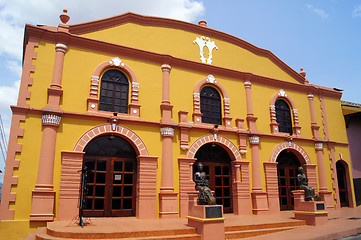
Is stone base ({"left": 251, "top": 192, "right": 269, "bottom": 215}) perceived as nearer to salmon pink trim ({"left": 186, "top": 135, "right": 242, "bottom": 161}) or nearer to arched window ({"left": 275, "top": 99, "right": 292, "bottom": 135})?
salmon pink trim ({"left": 186, "top": 135, "right": 242, "bottom": 161})

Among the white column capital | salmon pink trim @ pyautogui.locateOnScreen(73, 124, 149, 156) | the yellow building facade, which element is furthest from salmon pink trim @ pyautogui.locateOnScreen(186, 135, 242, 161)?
salmon pink trim @ pyautogui.locateOnScreen(73, 124, 149, 156)

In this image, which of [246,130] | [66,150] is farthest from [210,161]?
[66,150]

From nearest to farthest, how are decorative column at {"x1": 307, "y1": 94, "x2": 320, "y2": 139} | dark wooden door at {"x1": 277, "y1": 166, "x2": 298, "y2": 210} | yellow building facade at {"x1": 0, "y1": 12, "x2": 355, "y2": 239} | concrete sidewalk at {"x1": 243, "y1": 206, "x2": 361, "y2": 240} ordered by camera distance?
concrete sidewalk at {"x1": 243, "y1": 206, "x2": 361, "y2": 240}
yellow building facade at {"x1": 0, "y1": 12, "x2": 355, "y2": 239}
dark wooden door at {"x1": 277, "y1": 166, "x2": 298, "y2": 210}
decorative column at {"x1": 307, "y1": 94, "x2": 320, "y2": 139}

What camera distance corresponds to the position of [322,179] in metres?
15.1

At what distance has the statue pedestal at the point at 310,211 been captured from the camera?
1041cm

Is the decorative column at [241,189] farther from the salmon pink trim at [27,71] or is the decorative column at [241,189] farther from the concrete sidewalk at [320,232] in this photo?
the salmon pink trim at [27,71]

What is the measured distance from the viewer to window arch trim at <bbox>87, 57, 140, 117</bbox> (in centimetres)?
1095

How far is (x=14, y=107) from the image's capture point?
9742 mm

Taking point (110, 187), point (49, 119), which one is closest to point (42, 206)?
point (110, 187)

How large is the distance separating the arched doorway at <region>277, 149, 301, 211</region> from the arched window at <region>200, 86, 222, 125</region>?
407cm

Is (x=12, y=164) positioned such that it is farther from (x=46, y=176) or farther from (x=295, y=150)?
(x=295, y=150)

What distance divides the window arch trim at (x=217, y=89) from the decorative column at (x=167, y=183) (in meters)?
1.53

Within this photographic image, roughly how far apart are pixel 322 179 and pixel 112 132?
1097 centimetres

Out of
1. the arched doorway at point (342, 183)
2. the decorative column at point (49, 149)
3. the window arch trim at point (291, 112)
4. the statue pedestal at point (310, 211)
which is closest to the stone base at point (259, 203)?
the statue pedestal at point (310, 211)
